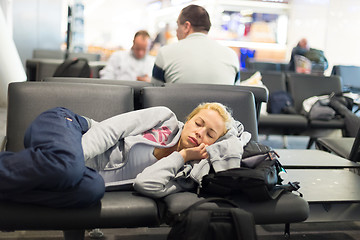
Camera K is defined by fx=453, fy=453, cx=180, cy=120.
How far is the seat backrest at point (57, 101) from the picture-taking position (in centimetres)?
230

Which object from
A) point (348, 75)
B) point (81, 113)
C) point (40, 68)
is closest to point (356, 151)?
point (81, 113)

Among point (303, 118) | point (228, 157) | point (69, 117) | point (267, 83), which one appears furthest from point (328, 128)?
point (69, 117)

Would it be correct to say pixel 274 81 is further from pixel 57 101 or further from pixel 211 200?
pixel 211 200

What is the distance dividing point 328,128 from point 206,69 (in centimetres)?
227

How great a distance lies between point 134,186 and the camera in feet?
6.34

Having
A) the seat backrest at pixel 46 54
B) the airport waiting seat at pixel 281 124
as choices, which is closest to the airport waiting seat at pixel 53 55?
the seat backrest at pixel 46 54

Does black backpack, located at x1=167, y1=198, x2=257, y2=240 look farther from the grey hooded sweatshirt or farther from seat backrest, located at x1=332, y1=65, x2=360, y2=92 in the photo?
seat backrest, located at x1=332, y1=65, x2=360, y2=92

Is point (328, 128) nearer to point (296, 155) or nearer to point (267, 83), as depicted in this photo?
point (267, 83)

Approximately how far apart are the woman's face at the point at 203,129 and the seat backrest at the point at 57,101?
20.0 inches

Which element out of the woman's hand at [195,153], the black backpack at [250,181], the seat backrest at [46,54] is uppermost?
the seat backrest at [46,54]

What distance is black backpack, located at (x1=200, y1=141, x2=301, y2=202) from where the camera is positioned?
1864 millimetres

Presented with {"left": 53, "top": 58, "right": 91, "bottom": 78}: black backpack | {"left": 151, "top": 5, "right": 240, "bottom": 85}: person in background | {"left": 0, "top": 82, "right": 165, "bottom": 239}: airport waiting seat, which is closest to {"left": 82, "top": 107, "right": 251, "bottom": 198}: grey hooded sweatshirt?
{"left": 0, "top": 82, "right": 165, "bottom": 239}: airport waiting seat

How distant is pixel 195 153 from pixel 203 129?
0.12 meters

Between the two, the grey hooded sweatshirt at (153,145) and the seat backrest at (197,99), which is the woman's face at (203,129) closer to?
the grey hooded sweatshirt at (153,145)
